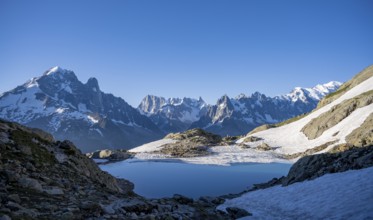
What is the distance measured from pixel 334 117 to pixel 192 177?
1790 inches

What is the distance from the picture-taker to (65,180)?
21.2 meters

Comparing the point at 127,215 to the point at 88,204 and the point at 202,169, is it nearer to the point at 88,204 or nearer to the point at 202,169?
the point at 88,204

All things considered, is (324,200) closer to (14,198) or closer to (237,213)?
(237,213)

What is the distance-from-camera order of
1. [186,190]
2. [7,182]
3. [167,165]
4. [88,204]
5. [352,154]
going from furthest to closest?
[167,165] < [186,190] < [352,154] < [7,182] < [88,204]

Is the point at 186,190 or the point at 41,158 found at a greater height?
the point at 41,158

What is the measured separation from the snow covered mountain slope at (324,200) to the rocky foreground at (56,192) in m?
2.88

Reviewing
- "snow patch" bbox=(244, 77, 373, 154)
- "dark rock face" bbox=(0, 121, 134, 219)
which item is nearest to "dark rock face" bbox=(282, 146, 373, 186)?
"dark rock face" bbox=(0, 121, 134, 219)

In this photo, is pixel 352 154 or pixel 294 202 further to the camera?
pixel 352 154

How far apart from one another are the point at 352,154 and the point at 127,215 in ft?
61.1

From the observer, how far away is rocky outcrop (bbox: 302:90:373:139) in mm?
72375

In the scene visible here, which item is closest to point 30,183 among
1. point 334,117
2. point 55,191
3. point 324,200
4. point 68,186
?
point 55,191

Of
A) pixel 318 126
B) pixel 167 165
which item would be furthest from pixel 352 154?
pixel 318 126

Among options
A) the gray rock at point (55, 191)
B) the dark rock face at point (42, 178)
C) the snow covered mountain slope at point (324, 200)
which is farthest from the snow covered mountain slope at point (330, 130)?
the gray rock at point (55, 191)

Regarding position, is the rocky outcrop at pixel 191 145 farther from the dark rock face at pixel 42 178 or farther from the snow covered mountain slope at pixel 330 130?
the dark rock face at pixel 42 178
